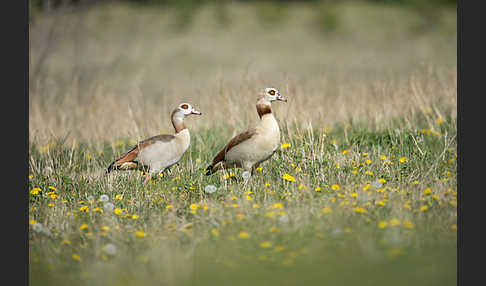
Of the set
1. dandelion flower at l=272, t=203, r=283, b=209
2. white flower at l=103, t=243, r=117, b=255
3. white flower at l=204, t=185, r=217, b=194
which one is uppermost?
white flower at l=204, t=185, r=217, b=194

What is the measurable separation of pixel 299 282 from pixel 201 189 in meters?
2.55

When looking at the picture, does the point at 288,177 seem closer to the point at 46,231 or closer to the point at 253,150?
the point at 253,150

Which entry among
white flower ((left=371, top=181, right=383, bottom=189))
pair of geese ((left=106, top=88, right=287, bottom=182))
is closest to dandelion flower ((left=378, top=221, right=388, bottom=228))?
white flower ((left=371, top=181, right=383, bottom=189))

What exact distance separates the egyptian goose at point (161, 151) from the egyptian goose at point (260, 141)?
719 mm

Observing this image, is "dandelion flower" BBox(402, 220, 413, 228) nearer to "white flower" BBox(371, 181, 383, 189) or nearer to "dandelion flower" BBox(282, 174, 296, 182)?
"white flower" BBox(371, 181, 383, 189)

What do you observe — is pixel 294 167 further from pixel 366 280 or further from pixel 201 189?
pixel 366 280

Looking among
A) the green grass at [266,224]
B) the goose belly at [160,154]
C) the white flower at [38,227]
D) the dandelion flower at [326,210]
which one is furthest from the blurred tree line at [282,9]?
the white flower at [38,227]

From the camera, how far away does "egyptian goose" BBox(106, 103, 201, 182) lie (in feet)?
22.1

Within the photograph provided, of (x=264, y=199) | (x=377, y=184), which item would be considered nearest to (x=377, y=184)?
(x=377, y=184)

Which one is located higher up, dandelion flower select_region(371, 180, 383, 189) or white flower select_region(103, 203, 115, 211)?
dandelion flower select_region(371, 180, 383, 189)

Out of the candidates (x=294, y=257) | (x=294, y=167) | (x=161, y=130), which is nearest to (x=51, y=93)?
(x=161, y=130)

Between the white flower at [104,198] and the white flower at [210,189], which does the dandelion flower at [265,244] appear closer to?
the white flower at [210,189]

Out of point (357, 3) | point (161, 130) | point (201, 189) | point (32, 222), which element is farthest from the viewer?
point (357, 3)

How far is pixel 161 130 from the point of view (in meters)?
10.4
